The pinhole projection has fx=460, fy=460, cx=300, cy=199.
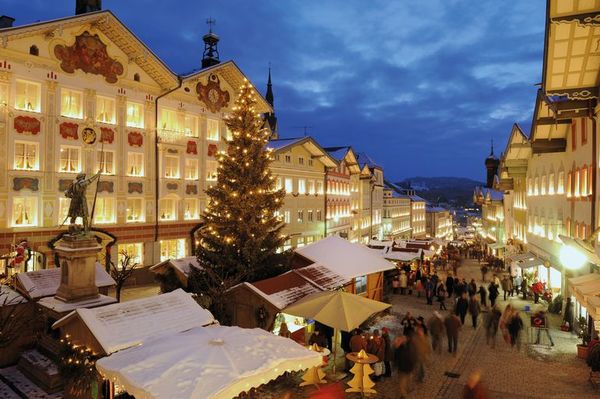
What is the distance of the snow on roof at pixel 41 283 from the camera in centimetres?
1577

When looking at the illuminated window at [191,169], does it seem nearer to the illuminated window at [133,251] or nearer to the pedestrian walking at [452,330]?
the illuminated window at [133,251]

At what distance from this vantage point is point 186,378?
7109mm

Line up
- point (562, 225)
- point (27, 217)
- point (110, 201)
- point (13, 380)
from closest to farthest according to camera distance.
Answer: point (13, 380) < point (562, 225) < point (27, 217) < point (110, 201)

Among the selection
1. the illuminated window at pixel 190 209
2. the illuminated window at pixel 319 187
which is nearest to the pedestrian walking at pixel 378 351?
the illuminated window at pixel 190 209

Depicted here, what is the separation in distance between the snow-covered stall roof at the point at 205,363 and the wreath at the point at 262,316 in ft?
19.1

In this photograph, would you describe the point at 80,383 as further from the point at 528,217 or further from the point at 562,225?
the point at 528,217

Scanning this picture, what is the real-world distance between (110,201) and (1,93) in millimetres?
7665

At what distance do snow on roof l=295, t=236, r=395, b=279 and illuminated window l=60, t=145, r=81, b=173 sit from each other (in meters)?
13.2

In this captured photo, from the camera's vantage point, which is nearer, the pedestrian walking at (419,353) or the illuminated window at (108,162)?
the pedestrian walking at (419,353)

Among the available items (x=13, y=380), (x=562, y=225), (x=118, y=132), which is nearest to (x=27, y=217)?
(x=118, y=132)

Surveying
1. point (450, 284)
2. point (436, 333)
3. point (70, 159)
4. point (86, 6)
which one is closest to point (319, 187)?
point (450, 284)

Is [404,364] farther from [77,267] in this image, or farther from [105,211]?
[105,211]

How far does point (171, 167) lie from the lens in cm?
3005

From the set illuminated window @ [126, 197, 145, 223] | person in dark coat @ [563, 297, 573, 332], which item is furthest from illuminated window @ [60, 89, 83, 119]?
person in dark coat @ [563, 297, 573, 332]
